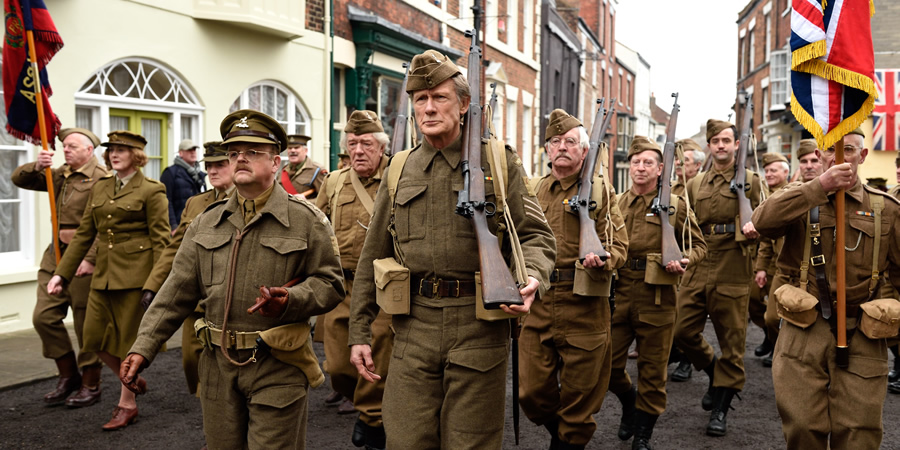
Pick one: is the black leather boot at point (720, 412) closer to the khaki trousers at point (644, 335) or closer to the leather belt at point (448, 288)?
the khaki trousers at point (644, 335)

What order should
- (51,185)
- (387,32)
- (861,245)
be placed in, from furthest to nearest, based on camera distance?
(387,32)
(51,185)
(861,245)

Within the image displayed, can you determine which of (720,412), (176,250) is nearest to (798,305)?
(720,412)

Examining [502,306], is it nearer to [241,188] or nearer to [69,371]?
[241,188]

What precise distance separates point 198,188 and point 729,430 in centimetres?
728

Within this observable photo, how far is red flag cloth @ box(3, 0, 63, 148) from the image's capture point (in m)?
7.55

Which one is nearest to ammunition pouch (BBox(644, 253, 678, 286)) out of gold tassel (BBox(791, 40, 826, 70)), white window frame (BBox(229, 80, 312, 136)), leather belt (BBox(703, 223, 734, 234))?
leather belt (BBox(703, 223, 734, 234))

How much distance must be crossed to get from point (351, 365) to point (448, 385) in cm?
257

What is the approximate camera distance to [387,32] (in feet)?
53.1

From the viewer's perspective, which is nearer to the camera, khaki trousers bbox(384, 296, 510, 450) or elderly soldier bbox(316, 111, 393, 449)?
khaki trousers bbox(384, 296, 510, 450)

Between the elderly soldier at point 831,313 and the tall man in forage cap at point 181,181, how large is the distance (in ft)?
26.5

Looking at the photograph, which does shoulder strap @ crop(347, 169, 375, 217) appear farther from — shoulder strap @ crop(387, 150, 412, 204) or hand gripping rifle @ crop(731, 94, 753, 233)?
hand gripping rifle @ crop(731, 94, 753, 233)

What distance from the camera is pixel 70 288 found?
707cm

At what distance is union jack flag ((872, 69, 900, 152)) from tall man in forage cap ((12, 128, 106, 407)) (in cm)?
2258

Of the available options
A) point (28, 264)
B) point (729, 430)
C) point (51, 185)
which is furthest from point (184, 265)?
point (28, 264)
